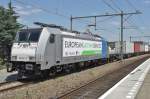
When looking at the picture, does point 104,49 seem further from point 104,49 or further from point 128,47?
point 128,47

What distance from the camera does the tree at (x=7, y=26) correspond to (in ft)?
124

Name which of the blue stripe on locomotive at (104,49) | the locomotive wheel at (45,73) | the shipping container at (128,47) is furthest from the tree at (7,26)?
the shipping container at (128,47)

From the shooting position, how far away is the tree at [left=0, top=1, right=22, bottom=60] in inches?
1486

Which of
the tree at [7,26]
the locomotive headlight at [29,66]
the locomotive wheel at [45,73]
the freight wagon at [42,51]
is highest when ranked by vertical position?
the tree at [7,26]

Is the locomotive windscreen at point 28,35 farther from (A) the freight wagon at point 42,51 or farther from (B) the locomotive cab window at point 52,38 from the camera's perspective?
(B) the locomotive cab window at point 52,38

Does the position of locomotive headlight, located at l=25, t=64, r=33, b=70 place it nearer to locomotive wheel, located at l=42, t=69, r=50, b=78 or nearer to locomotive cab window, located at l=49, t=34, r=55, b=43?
locomotive wheel, located at l=42, t=69, r=50, b=78

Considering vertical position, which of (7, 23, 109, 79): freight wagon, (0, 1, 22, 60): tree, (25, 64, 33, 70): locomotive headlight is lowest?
(25, 64, 33, 70): locomotive headlight

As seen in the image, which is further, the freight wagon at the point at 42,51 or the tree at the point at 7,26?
the tree at the point at 7,26

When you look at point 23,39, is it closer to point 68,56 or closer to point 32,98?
point 68,56

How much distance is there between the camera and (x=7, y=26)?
39.7m

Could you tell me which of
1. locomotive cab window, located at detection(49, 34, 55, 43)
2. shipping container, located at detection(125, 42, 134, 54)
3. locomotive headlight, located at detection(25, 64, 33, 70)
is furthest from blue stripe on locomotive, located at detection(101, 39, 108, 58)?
shipping container, located at detection(125, 42, 134, 54)

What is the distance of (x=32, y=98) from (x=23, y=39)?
755 cm

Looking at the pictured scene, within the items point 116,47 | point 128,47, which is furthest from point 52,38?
point 128,47

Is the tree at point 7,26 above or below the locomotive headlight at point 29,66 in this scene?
above
